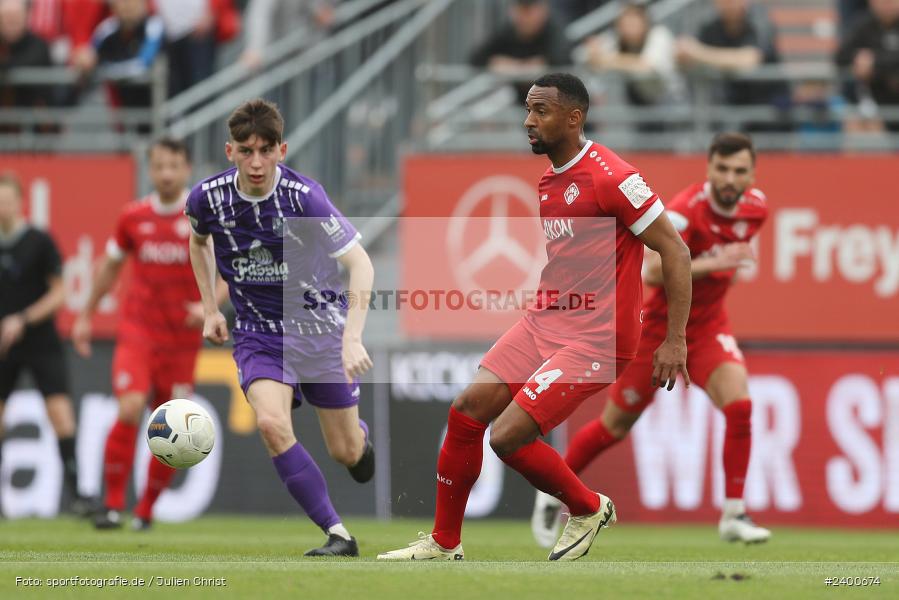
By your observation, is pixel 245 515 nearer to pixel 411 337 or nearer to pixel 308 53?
pixel 411 337

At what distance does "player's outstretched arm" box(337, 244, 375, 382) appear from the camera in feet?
25.3

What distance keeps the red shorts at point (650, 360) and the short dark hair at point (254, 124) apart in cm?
322

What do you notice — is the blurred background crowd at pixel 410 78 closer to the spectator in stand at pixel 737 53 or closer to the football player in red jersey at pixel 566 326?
the spectator in stand at pixel 737 53

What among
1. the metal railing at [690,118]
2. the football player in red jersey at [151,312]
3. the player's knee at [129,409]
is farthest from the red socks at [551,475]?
the metal railing at [690,118]

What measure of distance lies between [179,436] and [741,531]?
13.0 feet

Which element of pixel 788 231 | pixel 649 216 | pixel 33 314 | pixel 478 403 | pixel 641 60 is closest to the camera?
pixel 649 216

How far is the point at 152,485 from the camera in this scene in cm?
1126

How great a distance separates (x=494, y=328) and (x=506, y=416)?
21.0 ft

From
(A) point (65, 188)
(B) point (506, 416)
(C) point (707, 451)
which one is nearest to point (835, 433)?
(C) point (707, 451)

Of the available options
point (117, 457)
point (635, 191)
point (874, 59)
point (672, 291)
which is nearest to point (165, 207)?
point (117, 457)

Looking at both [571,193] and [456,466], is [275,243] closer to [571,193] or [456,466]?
[456,466]

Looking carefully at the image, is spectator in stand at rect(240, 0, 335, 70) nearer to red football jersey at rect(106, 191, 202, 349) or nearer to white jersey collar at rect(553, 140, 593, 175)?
red football jersey at rect(106, 191, 202, 349)

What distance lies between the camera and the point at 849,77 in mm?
14266

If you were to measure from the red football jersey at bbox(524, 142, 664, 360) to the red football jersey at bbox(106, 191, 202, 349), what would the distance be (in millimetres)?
4407
